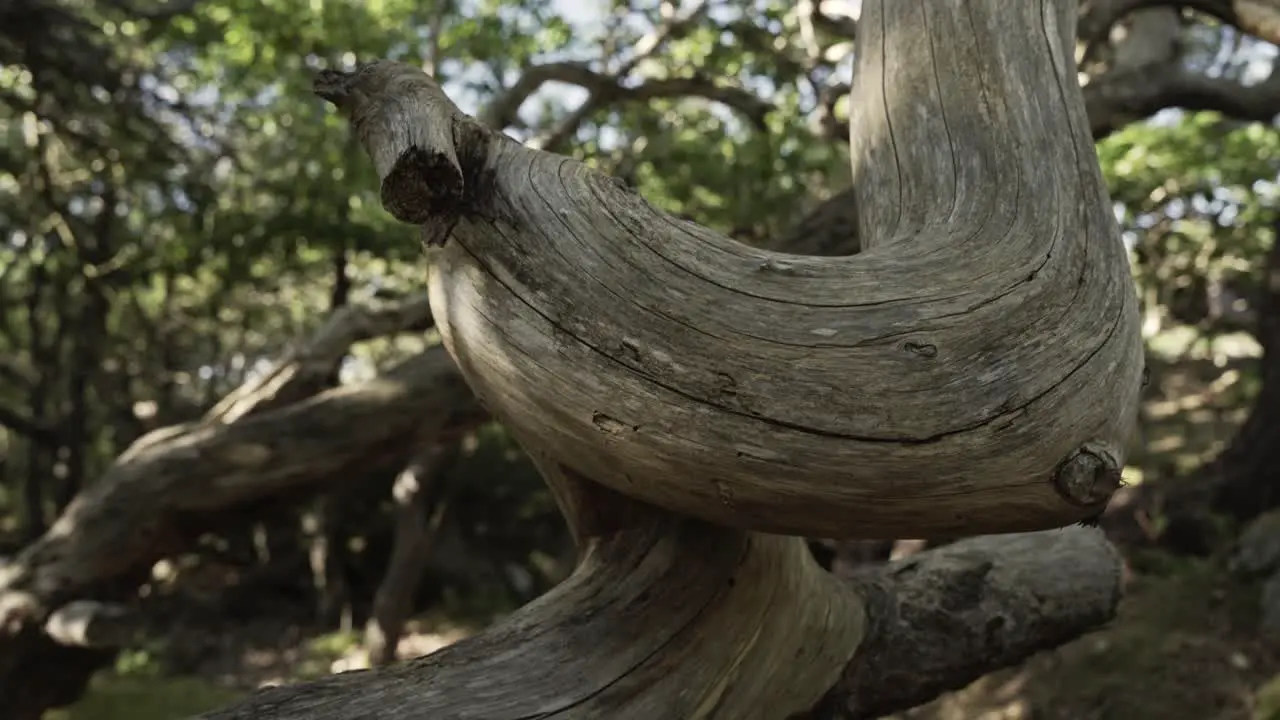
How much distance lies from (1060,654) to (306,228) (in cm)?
484

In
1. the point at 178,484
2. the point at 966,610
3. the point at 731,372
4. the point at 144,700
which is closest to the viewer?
the point at 731,372

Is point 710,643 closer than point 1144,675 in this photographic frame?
Yes

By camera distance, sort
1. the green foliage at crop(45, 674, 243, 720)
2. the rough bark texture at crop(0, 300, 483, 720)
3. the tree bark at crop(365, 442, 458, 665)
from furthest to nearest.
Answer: the tree bark at crop(365, 442, 458, 665), the green foliage at crop(45, 674, 243, 720), the rough bark texture at crop(0, 300, 483, 720)

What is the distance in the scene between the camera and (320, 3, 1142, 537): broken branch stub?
48.5 inches

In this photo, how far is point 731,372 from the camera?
1244mm

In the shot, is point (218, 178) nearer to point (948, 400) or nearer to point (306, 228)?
point (306, 228)

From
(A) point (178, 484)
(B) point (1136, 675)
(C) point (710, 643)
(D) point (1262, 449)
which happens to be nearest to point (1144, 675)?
(B) point (1136, 675)

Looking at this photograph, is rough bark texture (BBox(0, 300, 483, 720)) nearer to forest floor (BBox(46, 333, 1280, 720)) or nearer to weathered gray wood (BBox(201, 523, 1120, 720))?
forest floor (BBox(46, 333, 1280, 720))

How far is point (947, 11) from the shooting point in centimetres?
194

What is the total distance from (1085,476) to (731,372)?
48cm

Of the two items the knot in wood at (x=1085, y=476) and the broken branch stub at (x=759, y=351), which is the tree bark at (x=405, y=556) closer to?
the broken branch stub at (x=759, y=351)

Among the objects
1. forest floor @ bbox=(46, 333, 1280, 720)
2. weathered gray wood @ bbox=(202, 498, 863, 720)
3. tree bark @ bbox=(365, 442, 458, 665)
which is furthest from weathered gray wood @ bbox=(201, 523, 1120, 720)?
tree bark @ bbox=(365, 442, 458, 665)

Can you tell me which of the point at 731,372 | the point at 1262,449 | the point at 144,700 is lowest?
the point at 1262,449

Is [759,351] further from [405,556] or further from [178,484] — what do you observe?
[405,556]
